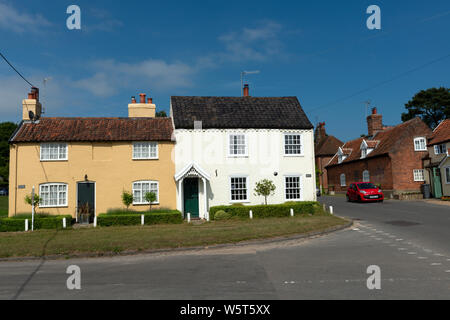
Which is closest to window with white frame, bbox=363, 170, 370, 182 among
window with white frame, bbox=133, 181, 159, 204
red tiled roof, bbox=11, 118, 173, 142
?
red tiled roof, bbox=11, 118, 173, 142

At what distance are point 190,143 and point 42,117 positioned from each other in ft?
34.8

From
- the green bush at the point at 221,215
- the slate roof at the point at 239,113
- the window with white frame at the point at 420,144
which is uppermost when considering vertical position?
the slate roof at the point at 239,113

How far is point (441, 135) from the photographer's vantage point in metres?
30.9

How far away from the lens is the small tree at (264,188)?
2145 centimetres

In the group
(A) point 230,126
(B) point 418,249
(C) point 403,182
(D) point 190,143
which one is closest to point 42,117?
(D) point 190,143

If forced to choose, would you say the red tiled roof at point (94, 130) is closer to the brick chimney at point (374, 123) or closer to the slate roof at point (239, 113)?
the slate roof at point (239, 113)

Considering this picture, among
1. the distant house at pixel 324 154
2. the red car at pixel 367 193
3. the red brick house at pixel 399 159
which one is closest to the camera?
the red car at pixel 367 193

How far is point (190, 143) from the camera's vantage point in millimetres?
22141

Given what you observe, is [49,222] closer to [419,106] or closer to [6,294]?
[6,294]

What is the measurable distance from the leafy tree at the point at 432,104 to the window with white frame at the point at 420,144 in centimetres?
3498

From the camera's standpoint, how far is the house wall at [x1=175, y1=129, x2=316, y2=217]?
22047 millimetres

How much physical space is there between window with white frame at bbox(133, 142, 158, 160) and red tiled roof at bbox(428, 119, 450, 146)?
25.3 meters

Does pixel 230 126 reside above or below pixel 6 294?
above

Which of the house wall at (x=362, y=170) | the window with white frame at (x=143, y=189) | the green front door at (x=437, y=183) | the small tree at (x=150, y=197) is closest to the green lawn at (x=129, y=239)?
the small tree at (x=150, y=197)
